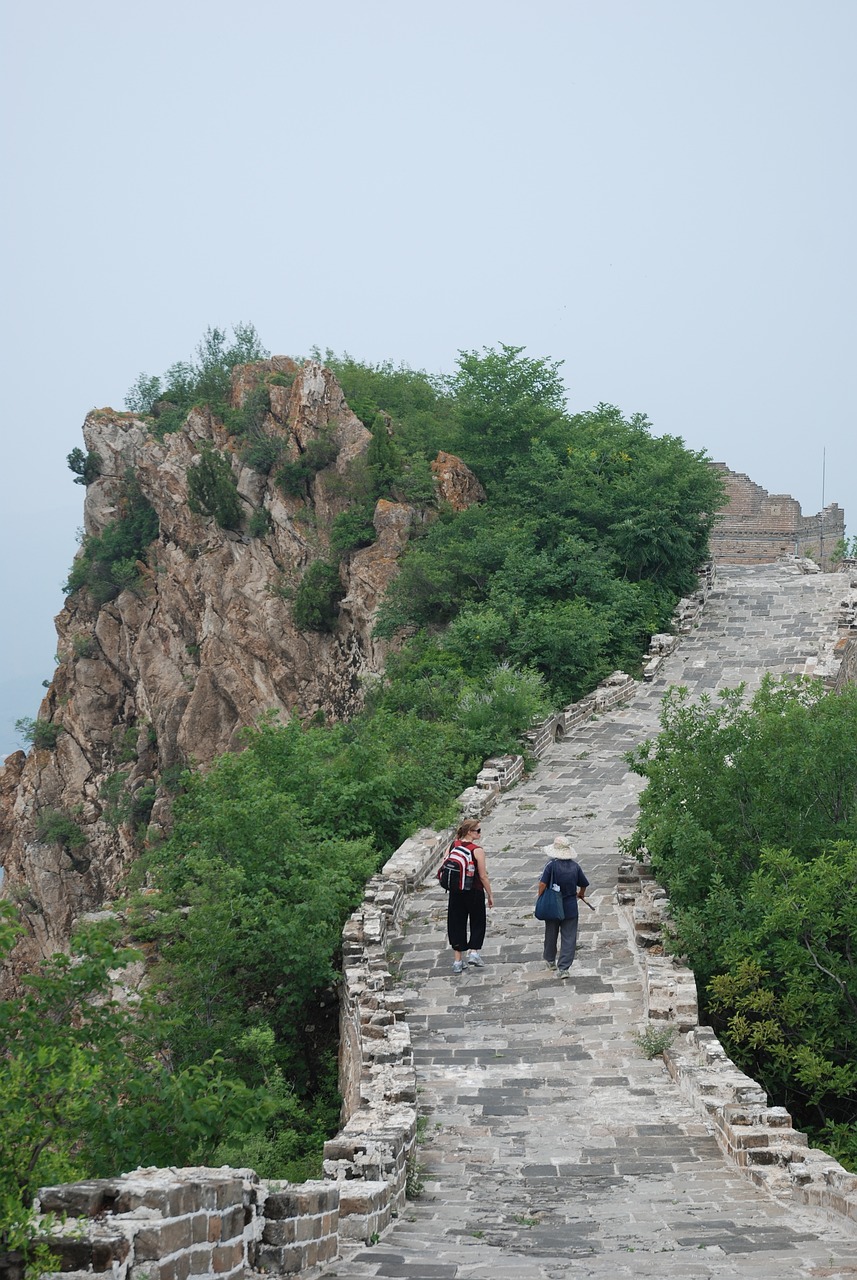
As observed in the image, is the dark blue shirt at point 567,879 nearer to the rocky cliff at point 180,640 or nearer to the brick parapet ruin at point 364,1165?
the brick parapet ruin at point 364,1165

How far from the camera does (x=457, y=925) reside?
39.3ft

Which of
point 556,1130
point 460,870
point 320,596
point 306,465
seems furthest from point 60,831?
point 556,1130

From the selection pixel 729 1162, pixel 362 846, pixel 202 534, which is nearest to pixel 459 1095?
pixel 729 1162

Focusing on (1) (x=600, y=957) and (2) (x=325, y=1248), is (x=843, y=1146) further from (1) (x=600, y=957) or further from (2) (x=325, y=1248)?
(2) (x=325, y=1248)

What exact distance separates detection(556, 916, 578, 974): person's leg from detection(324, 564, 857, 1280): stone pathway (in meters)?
0.16

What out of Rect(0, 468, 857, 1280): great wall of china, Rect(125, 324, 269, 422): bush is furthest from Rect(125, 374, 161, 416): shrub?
Rect(0, 468, 857, 1280): great wall of china

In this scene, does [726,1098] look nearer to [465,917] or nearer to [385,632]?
[465,917]

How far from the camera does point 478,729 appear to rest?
1947 centimetres

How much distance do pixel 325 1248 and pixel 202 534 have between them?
29.8 meters

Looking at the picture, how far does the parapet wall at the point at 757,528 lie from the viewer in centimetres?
4156

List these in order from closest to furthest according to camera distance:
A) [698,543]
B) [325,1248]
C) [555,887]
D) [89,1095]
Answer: [325,1248] → [89,1095] → [555,887] → [698,543]

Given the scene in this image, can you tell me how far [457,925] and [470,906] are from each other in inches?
8.9

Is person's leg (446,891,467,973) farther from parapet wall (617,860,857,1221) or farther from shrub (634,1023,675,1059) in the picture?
shrub (634,1023,675,1059)

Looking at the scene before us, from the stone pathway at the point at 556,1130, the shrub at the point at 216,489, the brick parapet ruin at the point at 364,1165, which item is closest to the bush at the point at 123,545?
the shrub at the point at 216,489
